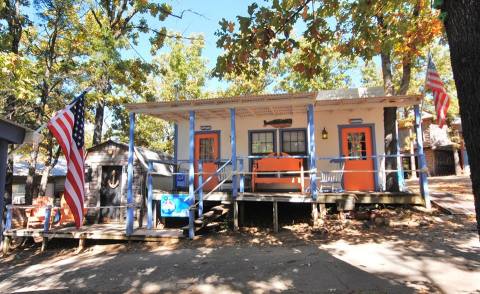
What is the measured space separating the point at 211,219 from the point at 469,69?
907 cm

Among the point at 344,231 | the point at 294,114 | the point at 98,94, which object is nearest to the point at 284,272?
the point at 344,231

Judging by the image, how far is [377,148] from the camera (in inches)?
479

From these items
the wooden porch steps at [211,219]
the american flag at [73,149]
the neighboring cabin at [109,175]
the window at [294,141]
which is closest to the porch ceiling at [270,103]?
the window at [294,141]

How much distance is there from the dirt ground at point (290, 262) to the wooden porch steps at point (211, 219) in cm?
34

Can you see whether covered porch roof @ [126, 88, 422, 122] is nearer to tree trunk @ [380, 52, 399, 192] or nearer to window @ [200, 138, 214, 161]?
tree trunk @ [380, 52, 399, 192]

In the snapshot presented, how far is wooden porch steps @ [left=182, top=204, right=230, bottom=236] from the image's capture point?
10312mm

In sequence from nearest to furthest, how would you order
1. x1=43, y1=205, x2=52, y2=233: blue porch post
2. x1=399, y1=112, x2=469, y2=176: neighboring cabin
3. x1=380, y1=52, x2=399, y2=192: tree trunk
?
x1=43, y1=205, x2=52, y2=233: blue porch post < x1=380, y1=52, x2=399, y2=192: tree trunk < x1=399, y1=112, x2=469, y2=176: neighboring cabin

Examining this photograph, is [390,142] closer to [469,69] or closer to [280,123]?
[280,123]

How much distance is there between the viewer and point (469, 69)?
2.65 metres

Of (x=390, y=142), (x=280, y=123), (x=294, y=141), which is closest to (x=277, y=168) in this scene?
(x=294, y=141)

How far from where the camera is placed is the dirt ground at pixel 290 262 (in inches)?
238

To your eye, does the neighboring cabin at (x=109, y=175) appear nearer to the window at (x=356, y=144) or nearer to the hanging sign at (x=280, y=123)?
the hanging sign at (x=280, y=123)

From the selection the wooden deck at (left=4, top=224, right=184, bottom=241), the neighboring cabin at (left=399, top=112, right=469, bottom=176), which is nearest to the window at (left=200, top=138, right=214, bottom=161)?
the wooden deck at (left=4, top=224, right=184, bottom=241)

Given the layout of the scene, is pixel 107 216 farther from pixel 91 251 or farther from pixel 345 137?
pixel 345 137
